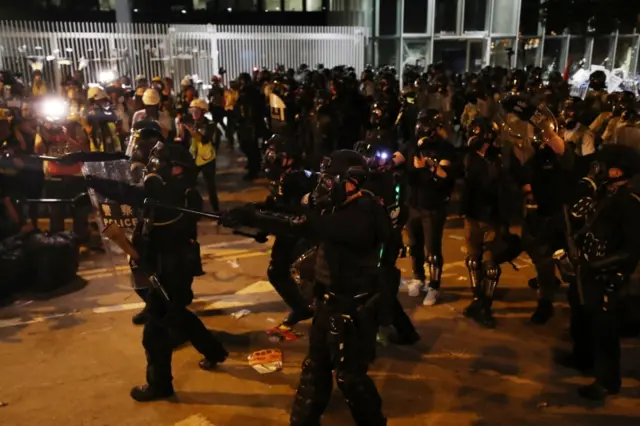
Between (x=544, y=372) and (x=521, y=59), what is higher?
(x=521, y=59)

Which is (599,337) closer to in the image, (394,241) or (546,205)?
(546,205)

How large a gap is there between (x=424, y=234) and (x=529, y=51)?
1900cm

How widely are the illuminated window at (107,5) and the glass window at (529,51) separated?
55.3 ft

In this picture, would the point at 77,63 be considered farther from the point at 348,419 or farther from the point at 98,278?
the point at 348,419

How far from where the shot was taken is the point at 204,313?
6434 millimetres

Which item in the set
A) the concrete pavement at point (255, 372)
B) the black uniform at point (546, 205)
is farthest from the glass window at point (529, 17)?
the black uniform at point (546, 205)

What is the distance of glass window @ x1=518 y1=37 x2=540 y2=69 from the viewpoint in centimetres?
2228

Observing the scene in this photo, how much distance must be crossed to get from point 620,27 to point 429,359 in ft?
68.8

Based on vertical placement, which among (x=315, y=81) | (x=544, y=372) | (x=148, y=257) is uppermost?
(x=315, y=81)

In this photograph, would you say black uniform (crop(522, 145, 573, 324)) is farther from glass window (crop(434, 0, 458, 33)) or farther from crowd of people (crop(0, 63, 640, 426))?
glass window (crop(434, 0, 458, 33))

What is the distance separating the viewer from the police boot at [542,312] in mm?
6203

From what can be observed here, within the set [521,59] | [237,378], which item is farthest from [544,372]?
[521,59]

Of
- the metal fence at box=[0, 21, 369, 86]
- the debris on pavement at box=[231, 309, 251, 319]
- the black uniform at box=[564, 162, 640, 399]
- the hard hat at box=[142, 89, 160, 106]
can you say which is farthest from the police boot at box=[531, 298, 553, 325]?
the metal fence at box=[0, 21, 369, 86]

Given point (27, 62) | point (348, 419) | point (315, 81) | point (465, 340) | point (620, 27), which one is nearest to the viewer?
point (348, 419)
